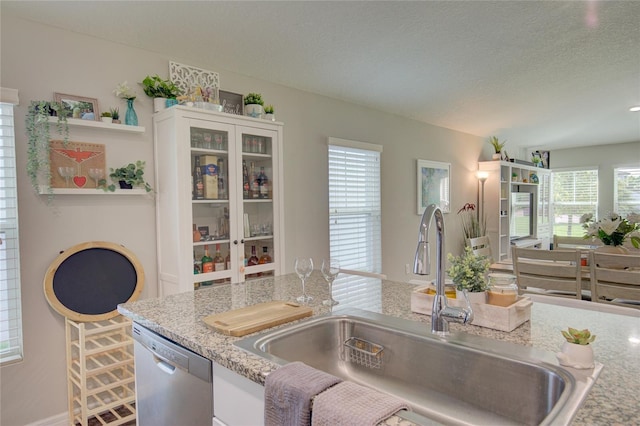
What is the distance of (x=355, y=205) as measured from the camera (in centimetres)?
417

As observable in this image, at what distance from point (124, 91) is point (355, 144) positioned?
227 cm

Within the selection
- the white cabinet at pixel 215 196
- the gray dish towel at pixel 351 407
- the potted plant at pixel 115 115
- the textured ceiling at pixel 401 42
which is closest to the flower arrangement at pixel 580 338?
the gray dish towel at pixel 351 407

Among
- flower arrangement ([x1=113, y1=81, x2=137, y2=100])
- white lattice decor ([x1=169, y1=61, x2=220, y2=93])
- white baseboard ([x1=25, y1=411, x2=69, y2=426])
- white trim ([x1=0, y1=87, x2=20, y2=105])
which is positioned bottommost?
white baseboard ([x1=25, y1=411, x2=69, y2=426])

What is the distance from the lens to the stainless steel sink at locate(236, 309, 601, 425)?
96 cm

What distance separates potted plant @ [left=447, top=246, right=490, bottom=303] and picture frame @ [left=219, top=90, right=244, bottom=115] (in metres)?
2.22

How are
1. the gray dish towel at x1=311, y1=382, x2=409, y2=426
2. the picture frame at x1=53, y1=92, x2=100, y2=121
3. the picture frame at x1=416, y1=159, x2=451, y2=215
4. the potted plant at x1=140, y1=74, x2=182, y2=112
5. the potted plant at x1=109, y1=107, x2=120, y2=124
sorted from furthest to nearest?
the picture frame at x1=416, y1=159, x2=451, y2=215, the potted plant at x1=140, y1=74, x2=182, y2=112, the potted plant at x1=109, y1=107, x2=120, y2=124, the picture frame at x1=53, y1=92, x2=100, y2=121, the gray dish towel at x1=311, y1=382, x2=409, y2=426

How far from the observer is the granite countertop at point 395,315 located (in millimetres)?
836

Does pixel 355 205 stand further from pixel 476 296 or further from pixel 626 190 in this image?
pixel 626 190

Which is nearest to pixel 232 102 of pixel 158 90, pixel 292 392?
pixel 158 90

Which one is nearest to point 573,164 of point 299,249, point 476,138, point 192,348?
point 476,138

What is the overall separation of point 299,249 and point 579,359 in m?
2.81

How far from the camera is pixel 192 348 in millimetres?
1200

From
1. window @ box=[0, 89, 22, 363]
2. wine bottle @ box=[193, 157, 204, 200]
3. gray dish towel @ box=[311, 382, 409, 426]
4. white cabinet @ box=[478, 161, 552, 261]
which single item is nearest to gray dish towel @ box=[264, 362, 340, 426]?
gray dish towel @ box=[311, 382, 409, 426]

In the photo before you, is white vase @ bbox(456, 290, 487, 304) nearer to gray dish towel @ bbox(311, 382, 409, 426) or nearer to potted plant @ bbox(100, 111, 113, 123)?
gray dish towel @ bbox(311, 382, 409, 426)
